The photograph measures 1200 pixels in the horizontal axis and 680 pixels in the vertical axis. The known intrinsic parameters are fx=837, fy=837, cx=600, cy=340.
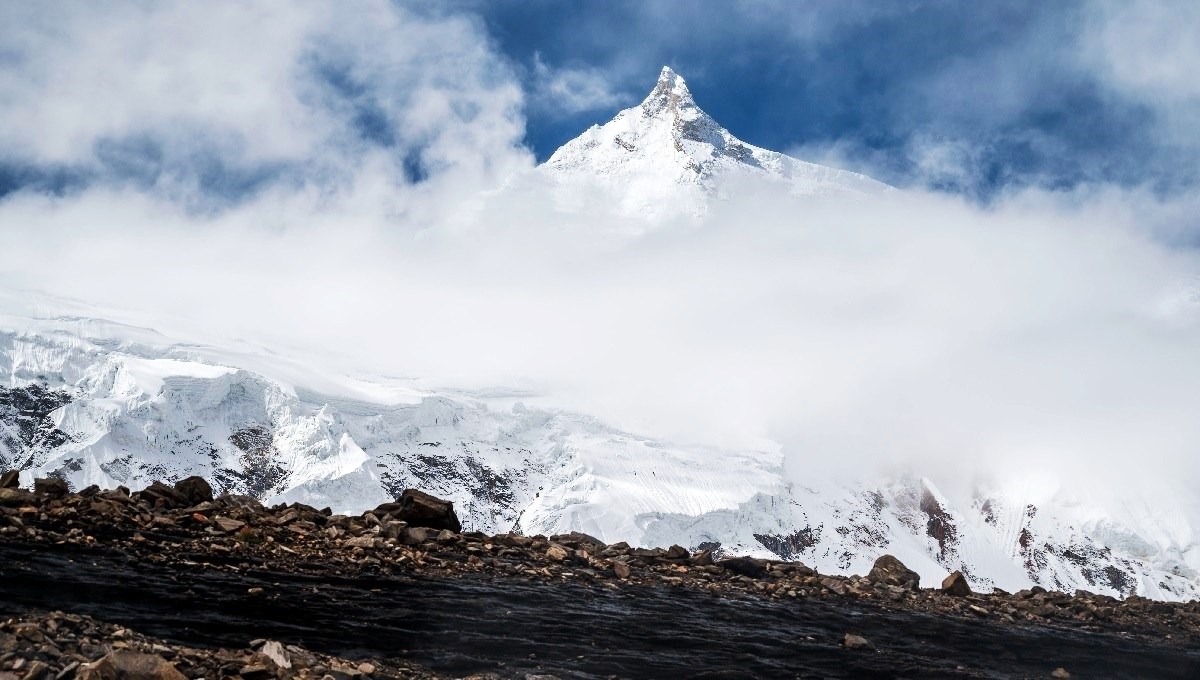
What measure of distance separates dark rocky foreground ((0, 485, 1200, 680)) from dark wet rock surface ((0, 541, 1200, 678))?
0.21 ft

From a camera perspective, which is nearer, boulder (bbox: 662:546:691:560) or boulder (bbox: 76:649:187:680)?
boulder (bbox: 76:649:187:680)

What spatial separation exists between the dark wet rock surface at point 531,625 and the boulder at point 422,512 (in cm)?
543

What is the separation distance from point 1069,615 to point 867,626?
10.0 metres

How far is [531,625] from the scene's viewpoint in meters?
16.0

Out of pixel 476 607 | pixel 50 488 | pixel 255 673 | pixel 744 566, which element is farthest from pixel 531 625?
pixel 50 488

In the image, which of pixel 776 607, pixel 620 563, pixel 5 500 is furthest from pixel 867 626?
pixel 5 500

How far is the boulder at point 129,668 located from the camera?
9062mm

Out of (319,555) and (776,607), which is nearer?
(319,555)

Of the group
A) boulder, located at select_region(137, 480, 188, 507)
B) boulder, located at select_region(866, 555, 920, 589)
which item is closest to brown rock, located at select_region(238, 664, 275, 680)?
boulder, located at select_region(137, 480, 188, 507)

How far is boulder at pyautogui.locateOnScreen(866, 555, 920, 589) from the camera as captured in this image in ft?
89.4

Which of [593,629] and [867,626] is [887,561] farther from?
[593,629]

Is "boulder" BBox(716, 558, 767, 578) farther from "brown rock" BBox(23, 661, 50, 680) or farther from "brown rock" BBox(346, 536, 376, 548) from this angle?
"brown rock" BBox(23, 661, 50, 680)

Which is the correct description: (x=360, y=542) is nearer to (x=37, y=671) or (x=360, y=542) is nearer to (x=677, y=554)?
(x=677, y=554)

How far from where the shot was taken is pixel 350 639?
13.5m
